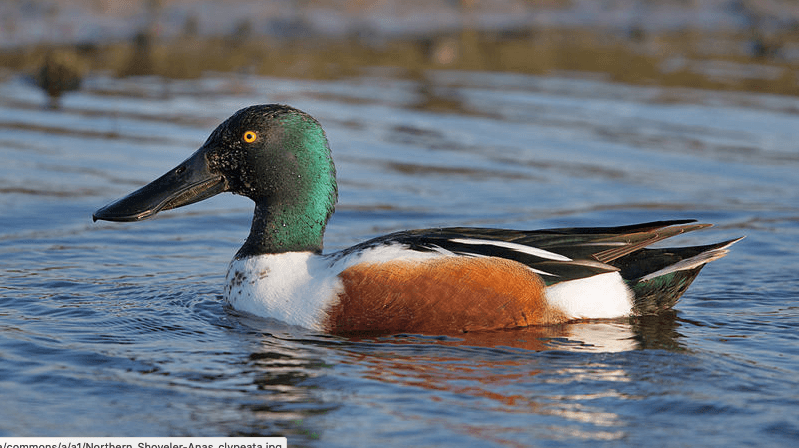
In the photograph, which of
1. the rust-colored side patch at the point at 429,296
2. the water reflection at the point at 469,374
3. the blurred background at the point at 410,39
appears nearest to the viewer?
the water reflection at the point at 469,374

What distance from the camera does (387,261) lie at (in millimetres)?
5598

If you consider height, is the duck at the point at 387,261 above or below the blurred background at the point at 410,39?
below

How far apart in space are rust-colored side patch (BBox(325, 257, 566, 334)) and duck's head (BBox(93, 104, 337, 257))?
0.59 m

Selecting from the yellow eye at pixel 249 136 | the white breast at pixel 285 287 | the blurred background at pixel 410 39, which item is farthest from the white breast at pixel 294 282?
the blurred background at pixel 410 39

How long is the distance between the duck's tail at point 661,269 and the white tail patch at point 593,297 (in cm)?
6

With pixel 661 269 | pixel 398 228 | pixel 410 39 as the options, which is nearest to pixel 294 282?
pixel 661 269

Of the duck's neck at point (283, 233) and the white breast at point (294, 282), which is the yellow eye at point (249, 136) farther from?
the white breast at point (294, 282)

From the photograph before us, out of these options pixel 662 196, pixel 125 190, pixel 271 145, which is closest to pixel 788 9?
pixel 662 196

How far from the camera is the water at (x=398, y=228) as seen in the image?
459 centimetres

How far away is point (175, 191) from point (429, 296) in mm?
1547

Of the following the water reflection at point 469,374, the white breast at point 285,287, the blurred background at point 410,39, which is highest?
the blurred background at point 410,39

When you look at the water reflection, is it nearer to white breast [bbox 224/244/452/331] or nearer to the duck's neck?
white breast [bbox 224/244/452/331]

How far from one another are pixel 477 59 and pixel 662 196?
6.66 m

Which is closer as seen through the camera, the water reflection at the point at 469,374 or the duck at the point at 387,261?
the water reflection at the point at 469,374
